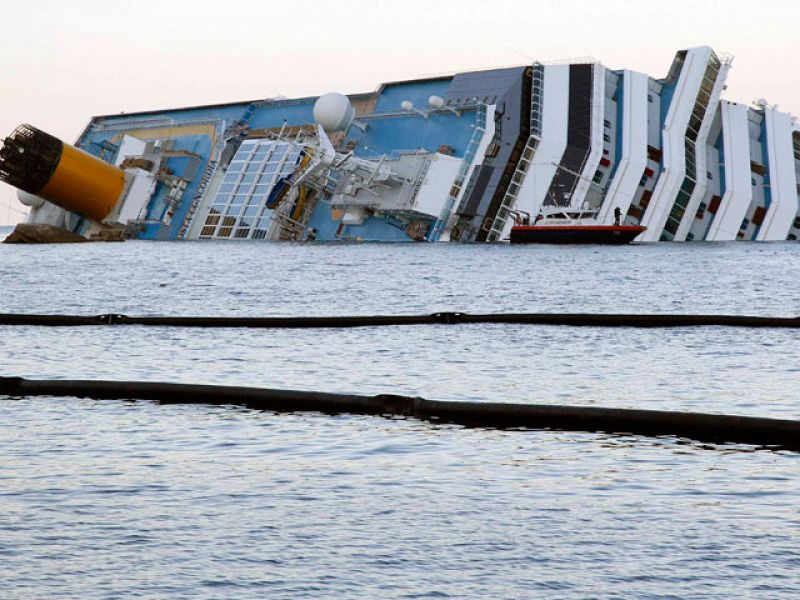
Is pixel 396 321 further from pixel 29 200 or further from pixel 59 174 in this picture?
pixel 29 200

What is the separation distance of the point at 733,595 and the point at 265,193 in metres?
94.4

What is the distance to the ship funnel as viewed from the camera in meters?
96.6

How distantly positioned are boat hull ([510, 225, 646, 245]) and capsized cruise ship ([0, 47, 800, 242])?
1354 millimetres

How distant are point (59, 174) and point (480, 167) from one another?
33.5m

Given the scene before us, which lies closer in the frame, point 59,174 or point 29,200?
point 59,174

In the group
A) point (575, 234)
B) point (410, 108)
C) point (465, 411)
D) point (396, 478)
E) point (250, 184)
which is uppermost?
point (410, 108)

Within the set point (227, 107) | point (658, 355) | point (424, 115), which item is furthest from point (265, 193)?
point (658, 355)

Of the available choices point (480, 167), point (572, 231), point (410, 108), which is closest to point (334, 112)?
point (410, 108)

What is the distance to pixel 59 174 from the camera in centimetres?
10006

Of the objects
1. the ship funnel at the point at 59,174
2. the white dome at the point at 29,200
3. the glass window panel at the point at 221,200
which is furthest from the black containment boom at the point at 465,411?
the white dome at the point at 29,200

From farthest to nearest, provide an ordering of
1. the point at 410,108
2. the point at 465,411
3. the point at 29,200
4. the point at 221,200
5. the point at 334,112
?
the point at 29,200 < the point at 221,200 < the point at 334,112 < the point at 410,108 < the point at 465,411

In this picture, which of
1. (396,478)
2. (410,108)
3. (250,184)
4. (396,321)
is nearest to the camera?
(396,478)

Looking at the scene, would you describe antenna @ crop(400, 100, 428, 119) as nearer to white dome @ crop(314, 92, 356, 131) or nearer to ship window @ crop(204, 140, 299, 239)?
white dome @ crop(314, 92, 356, 131)

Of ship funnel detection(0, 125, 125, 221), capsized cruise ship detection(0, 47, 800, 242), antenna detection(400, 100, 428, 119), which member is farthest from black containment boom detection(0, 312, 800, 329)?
ship funnel detection(0, 125, 125, 221)
